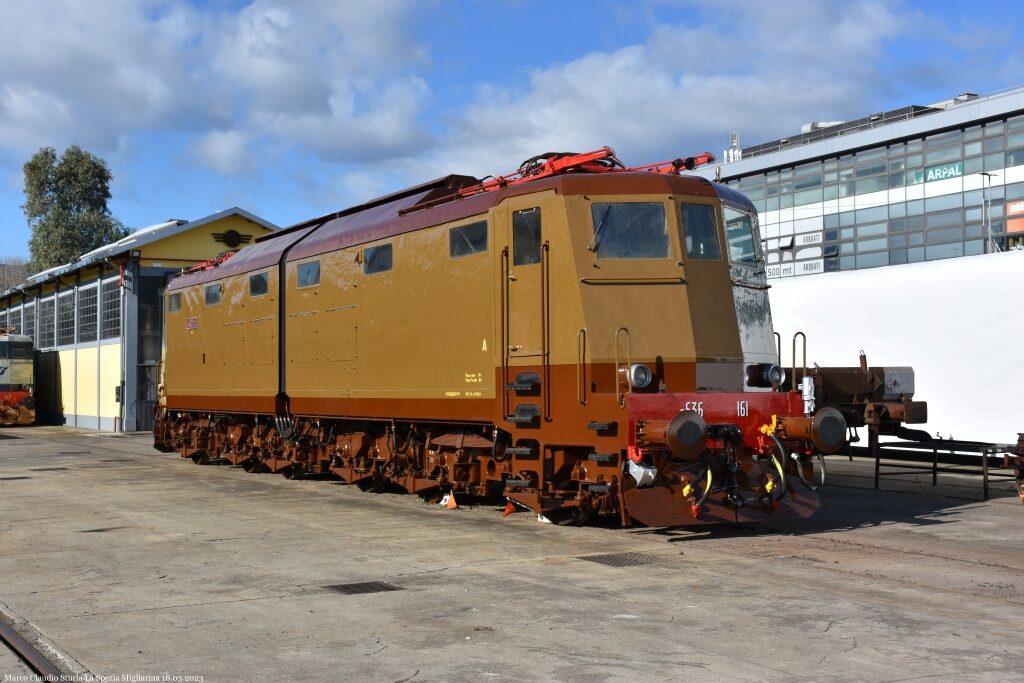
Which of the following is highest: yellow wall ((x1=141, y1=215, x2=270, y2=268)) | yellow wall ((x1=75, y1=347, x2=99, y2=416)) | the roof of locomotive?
yellow wall ((x1=141, y1=215, x2=270, y2=268))

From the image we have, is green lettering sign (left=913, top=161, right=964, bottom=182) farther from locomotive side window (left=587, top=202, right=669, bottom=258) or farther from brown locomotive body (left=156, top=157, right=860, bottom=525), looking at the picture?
locomotive side window (left=587, top=202, right=669, bottom=258)

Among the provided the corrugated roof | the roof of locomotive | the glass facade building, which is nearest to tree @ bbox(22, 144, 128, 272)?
the corrugated roof

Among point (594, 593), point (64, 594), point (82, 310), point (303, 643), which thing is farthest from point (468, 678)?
point (82, 310)

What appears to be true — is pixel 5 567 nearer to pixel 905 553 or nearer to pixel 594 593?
pixel 594 593

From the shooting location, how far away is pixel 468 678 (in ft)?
18.1

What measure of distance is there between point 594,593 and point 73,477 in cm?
1322

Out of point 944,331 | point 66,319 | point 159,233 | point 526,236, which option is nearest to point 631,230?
point 526,236

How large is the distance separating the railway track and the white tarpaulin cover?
15.7 metres

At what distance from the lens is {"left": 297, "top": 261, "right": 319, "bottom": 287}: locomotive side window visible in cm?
1546

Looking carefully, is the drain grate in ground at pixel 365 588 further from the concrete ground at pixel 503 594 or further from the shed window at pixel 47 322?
the shed window at pixel 47 322

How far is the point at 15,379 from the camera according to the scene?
3988 cm

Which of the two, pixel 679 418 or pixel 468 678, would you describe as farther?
pixel 679 418

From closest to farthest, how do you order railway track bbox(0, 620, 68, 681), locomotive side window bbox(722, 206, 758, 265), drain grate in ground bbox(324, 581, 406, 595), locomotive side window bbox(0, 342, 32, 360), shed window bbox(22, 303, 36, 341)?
railway track bbox(0, 620, 68, 681), drain grate in ground bbox(324, 581, 406, 595), locomotive side window bbox(722, 206, 758, 265), locomotive side window bbox(0, 342, 32, 360), shed window bbox(22, 303, 36, 341)

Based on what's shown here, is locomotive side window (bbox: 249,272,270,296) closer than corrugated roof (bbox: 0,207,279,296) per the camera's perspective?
Yes
